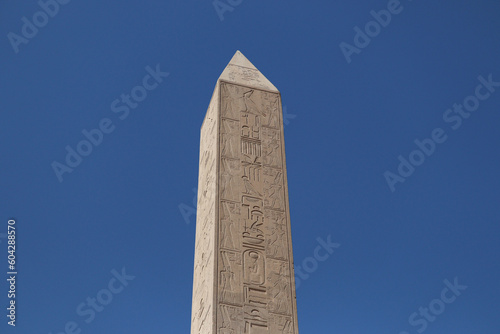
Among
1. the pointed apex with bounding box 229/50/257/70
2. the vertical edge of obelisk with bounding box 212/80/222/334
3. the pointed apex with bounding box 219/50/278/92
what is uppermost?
the pointed apex with bounding box 229/50/257/70

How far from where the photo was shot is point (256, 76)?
11.0m

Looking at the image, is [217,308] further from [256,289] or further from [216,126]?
[216,126]

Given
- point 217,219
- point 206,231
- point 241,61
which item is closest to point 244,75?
point 241,61

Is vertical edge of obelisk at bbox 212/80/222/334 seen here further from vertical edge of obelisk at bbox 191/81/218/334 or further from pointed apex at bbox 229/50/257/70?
pointed apex at bbox 229/50/257/70

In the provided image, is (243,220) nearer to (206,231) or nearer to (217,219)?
(217,219)

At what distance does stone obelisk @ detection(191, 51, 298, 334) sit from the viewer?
26.2 feet

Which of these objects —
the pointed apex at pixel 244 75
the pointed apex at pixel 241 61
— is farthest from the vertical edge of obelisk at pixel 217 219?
the pointed apex at pixel 241 61

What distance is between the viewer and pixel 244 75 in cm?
1091

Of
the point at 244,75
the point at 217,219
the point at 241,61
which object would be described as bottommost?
the point at 217,219

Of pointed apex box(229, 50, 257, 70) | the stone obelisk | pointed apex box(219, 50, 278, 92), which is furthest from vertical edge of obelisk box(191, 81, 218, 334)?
pointed apex box(229, 50, 257, 70)

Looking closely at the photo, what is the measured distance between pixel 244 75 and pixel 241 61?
23.7 inches

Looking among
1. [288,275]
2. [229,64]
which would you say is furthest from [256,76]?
[288,275]

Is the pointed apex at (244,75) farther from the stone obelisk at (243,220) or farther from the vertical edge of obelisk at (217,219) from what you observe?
the vertical edge of obelisk at (217,219)

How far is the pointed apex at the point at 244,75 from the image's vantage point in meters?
10.6
